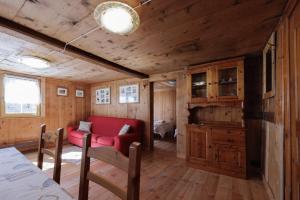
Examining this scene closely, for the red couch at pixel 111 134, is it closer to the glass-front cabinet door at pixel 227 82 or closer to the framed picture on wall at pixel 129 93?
the framed picture on wall at pixel 129 93

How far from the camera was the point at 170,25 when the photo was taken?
1743 mm

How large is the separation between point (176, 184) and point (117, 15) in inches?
94.3

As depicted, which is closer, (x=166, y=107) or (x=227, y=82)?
(x=227, y=82)

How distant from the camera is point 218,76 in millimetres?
2855

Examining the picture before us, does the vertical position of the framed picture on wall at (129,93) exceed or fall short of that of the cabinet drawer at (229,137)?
it exceeds it

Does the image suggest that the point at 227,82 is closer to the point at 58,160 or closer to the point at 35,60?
the point at 58,160

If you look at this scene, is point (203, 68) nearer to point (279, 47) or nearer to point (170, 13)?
point (279, 47)

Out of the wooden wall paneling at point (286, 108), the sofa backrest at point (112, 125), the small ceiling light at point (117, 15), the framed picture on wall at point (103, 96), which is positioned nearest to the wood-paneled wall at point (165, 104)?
the framed picture on wall at point (103, 96)

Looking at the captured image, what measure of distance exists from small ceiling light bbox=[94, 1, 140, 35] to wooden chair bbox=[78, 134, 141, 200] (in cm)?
104

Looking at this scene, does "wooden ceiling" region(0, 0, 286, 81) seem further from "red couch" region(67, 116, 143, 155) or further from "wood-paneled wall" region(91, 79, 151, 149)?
"red couch" region(67, 116, 143, 155)

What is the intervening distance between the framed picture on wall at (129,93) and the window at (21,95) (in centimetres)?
234

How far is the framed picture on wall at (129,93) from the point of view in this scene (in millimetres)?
4461

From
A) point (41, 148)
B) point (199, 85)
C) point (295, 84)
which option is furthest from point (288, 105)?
point (41, 148)

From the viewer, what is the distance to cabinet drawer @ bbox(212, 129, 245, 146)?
8.33 feet
